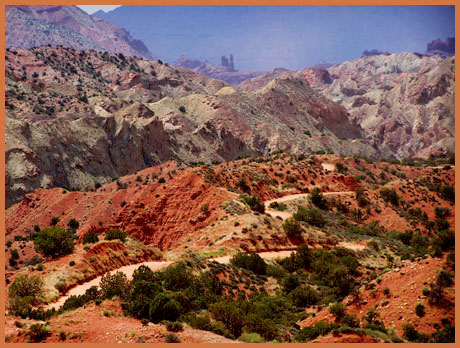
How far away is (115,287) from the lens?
79.5 feet

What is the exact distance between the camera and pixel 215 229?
4559 cm

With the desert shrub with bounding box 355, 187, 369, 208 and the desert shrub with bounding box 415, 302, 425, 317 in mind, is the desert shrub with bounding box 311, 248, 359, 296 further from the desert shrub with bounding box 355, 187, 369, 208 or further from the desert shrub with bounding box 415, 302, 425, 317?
the desert shrub with bounding box 355, 187, 369, 208

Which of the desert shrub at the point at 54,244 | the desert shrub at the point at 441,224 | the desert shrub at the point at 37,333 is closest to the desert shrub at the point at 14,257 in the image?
the desert shrub at the point at 54,244

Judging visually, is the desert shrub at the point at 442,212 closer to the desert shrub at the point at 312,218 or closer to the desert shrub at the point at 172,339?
the desert shrub at the point at 312,218

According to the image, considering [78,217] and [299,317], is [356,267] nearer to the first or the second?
[299,317]

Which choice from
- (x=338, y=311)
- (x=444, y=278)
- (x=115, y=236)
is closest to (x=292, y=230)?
(x=115, y=236)

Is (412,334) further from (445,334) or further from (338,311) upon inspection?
(338,311)

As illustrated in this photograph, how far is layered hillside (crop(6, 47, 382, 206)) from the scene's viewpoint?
293 feet

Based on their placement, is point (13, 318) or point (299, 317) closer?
point (13, 318)

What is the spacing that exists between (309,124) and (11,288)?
152 meters

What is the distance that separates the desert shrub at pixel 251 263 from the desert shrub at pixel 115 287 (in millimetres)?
13093

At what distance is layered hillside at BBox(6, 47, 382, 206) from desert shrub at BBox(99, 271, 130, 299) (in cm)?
5975

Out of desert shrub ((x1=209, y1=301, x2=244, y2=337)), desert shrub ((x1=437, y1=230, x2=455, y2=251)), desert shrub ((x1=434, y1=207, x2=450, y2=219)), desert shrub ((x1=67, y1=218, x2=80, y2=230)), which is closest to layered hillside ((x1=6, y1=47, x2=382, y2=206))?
desert shrub ((x1=67, y1=218, x2=80, y2=230))

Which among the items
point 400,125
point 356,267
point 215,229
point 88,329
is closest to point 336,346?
point 88,329
